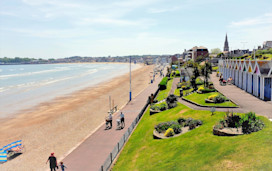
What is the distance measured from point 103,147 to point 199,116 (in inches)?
302

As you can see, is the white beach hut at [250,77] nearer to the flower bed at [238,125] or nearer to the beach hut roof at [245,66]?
the beach hut roof at [245,66]

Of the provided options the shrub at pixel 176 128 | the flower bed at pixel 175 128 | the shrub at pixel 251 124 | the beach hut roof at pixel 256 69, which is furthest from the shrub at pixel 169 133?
the beach hut roof at pixel 256 69

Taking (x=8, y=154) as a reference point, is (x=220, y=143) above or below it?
above

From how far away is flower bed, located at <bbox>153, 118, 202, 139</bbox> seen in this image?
16234mm

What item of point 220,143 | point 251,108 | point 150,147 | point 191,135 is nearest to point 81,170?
point 150,147

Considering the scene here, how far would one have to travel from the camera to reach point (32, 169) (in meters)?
Answer: 17.0

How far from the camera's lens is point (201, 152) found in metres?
11.7

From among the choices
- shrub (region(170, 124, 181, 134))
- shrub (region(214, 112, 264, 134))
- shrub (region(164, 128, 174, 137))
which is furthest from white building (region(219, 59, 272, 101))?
shrub (region(164, 128, 174, 137))

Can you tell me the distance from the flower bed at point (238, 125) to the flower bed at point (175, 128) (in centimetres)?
235

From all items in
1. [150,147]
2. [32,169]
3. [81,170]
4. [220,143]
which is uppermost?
[220,143]

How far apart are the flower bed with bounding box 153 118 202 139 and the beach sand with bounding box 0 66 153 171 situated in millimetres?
7155

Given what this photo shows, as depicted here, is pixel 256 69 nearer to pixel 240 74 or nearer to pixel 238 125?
pixel 240 74

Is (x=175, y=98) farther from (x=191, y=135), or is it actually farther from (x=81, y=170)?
(x=81, y=170)

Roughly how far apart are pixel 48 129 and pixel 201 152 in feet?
68.1
